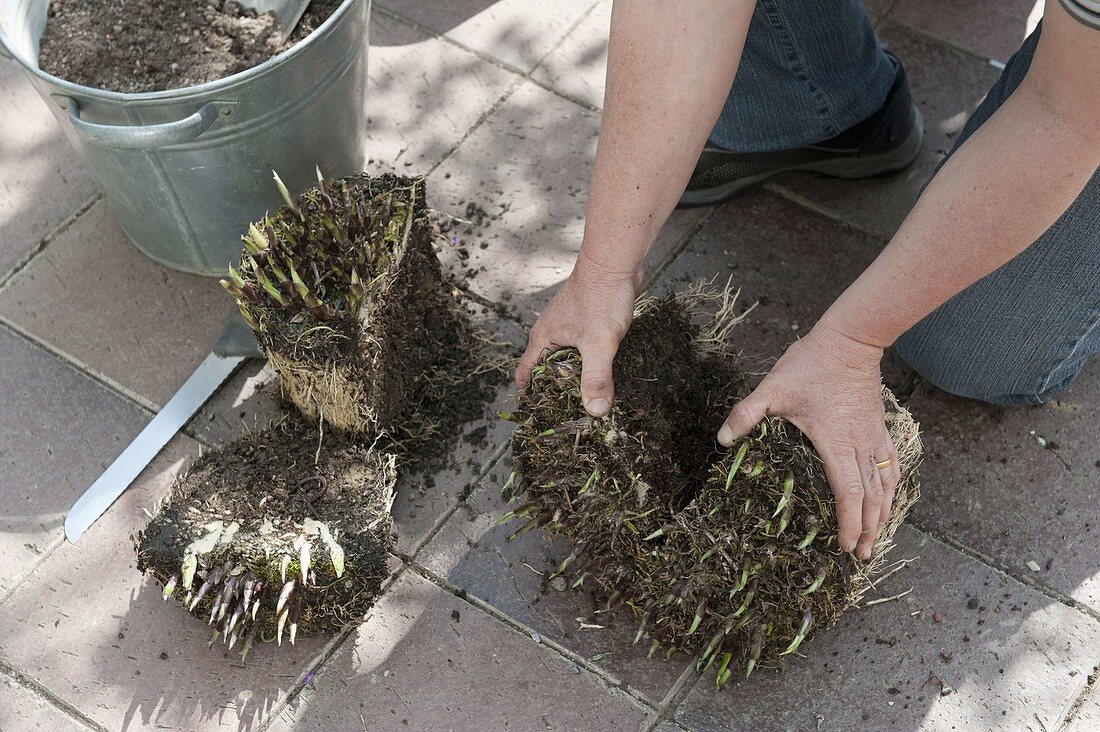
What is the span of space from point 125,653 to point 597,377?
1224mm

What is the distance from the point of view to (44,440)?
262 centimetres

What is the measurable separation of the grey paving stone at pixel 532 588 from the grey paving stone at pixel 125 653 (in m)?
0.36

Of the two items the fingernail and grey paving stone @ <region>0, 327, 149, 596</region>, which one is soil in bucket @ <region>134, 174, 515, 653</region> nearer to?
grey paving stone @ <region>0, 327, 149, 596</region>

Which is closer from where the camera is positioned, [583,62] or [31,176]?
[31,176]

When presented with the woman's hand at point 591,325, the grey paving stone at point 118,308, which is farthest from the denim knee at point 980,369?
the grey paving stone at point 118,308

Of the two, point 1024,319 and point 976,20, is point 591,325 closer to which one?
point 1024,319

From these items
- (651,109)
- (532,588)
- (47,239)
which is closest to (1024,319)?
(651,109)

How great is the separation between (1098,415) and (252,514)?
2.12 metres

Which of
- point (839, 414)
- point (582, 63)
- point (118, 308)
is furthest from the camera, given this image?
point (582, 63)

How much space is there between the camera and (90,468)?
8.47 feet

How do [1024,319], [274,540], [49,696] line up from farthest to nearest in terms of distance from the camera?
[1024,319] < [49,696] < [274,540]

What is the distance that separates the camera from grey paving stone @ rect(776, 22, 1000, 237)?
3121 mm

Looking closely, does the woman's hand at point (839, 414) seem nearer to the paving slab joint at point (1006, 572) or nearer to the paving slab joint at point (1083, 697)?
the paving slab joint at point (1006, 572)

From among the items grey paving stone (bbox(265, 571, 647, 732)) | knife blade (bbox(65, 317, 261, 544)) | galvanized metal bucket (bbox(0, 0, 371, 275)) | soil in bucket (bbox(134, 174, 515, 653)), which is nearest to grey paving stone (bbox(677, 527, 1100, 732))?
grey paving stone (bbox(265, 571, 647, 732))
